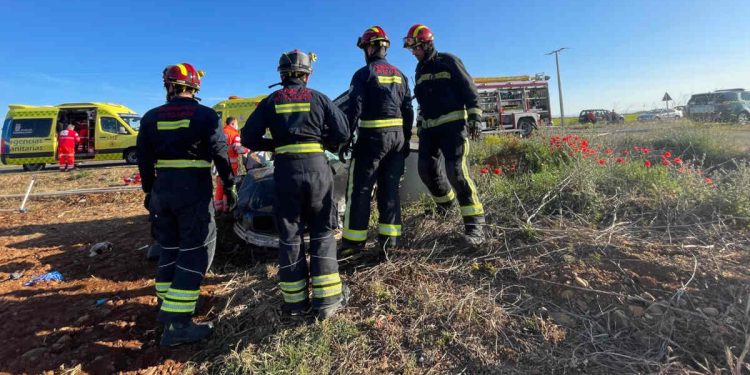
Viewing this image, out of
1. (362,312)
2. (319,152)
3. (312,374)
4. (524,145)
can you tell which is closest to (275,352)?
(312,374)

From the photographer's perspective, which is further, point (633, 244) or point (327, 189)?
point (633, 244)

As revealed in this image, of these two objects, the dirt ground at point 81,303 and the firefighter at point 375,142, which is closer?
the dirt ground at point 81,303

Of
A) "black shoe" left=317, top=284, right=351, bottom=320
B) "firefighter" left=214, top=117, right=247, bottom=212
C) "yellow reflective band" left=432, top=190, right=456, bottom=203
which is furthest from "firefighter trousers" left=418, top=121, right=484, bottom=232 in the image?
"firefighter" left=214, top=117, right=247, bottom=212

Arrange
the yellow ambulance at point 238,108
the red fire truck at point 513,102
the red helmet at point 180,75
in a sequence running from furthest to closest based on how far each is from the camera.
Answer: the red fire truck at point 513,102 < the yellow ambulance at point 238,108 < the red helmet at point 180,75

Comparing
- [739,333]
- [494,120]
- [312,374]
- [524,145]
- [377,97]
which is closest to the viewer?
[739,333]

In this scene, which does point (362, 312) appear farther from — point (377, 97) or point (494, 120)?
point (494, 120)

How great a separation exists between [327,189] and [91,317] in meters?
2.02

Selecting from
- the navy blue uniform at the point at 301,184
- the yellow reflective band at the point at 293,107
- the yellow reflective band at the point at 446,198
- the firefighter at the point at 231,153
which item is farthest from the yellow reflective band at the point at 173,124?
the firefighter at the point at 231,153

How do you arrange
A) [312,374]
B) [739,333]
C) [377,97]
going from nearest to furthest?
[739,333], [312,374], [377,97]

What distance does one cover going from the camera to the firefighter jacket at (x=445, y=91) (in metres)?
3.08

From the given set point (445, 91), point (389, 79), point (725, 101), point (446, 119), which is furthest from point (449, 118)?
point (725, 101)

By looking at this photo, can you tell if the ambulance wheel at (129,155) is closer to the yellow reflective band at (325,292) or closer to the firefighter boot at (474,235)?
the yellow reflective band at (325,292)

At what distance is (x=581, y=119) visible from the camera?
28.1 meters

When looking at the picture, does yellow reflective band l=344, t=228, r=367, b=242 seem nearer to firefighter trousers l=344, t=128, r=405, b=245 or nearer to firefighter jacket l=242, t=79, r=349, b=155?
firefighter trousers l=344, t=128, r=405, b=245
